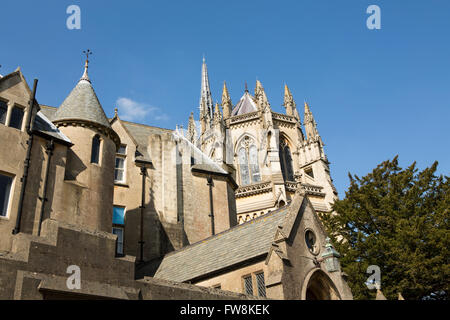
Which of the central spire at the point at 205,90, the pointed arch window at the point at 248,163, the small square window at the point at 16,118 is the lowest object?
the small square window at the point at 16,118

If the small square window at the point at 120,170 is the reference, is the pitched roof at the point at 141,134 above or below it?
above

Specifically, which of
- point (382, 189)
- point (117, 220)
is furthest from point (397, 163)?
point (117, 220)

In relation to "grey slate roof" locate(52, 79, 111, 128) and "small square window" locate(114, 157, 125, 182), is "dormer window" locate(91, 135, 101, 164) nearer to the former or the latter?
"grey slate roof" locate(52, 79, 111, 128)

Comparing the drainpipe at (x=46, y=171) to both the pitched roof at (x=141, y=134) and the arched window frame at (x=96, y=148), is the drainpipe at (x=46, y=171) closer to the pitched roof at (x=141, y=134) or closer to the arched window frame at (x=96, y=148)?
the arched window frame at (x=96, y=148)

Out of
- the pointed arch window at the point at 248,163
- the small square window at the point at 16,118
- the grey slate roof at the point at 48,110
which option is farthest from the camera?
the pointed arch window at the point at 248,163

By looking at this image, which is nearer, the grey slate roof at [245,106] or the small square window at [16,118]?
the small square window at [16,118]

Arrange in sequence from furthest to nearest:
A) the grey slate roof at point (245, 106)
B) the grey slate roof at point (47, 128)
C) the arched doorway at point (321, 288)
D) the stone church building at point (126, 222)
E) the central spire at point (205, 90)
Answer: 1. the central spire at point (205, 90)
2. the grey slate roof at point (245, 106)
3. the arched doorway at point (321, 288)
4. the grey slate roof at point (47, 128)
5. the stone church building at point (126, 222)

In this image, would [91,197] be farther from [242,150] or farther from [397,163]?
[242,150]

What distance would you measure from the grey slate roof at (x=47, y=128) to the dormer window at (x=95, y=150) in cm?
160

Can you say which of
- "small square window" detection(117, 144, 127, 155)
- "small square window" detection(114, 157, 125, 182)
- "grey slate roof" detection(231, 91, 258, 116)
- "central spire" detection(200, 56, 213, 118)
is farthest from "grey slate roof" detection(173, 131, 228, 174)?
"central spire" detection(200, 56, 213, 118)

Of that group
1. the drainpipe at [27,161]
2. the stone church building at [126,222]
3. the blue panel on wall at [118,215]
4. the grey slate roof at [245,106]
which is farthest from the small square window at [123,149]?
the grey slate roof at [245,106]

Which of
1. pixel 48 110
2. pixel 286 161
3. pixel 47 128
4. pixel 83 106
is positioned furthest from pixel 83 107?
pixel 286 161

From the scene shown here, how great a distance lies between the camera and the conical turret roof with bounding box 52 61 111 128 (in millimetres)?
21703

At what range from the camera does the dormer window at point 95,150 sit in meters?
21.2
